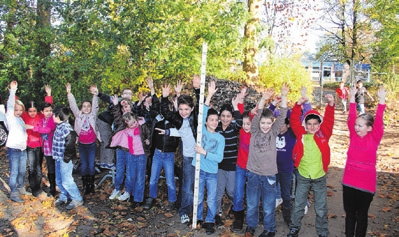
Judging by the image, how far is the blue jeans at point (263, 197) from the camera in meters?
4.46

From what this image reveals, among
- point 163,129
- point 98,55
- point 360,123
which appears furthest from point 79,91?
point 360,123

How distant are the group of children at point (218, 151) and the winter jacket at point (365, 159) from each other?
1 cm

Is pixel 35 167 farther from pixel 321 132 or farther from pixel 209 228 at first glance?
pixel 321 132

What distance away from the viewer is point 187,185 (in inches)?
199

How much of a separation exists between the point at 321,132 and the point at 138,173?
2.93m

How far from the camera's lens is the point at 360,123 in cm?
401

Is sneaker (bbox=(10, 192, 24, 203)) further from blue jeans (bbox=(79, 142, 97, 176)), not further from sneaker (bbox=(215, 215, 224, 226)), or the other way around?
sneaker (bbox=(215, 215, 224, 226))

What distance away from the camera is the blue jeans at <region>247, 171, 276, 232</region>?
4457 mm

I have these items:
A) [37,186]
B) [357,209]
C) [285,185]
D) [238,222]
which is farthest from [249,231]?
[37,186]

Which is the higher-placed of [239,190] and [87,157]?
[87,157]

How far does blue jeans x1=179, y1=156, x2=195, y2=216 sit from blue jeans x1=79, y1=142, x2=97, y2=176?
184 centimetres

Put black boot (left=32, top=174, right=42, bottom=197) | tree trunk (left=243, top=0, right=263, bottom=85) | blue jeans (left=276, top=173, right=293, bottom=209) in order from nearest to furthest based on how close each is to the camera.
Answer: blue jeans (left=276, top=173, right=293, bottom=209)
black boot (left=32, top=174, right=42, bottom=197)
tree trunk (left=243, top=0, right=263, bottom=85)

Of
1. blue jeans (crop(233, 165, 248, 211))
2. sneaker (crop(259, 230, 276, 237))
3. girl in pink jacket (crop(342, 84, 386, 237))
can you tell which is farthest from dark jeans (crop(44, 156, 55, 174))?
girl in pink jacket (crop(342, 84, 386, 237))

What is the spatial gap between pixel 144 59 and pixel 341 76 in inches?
1186
